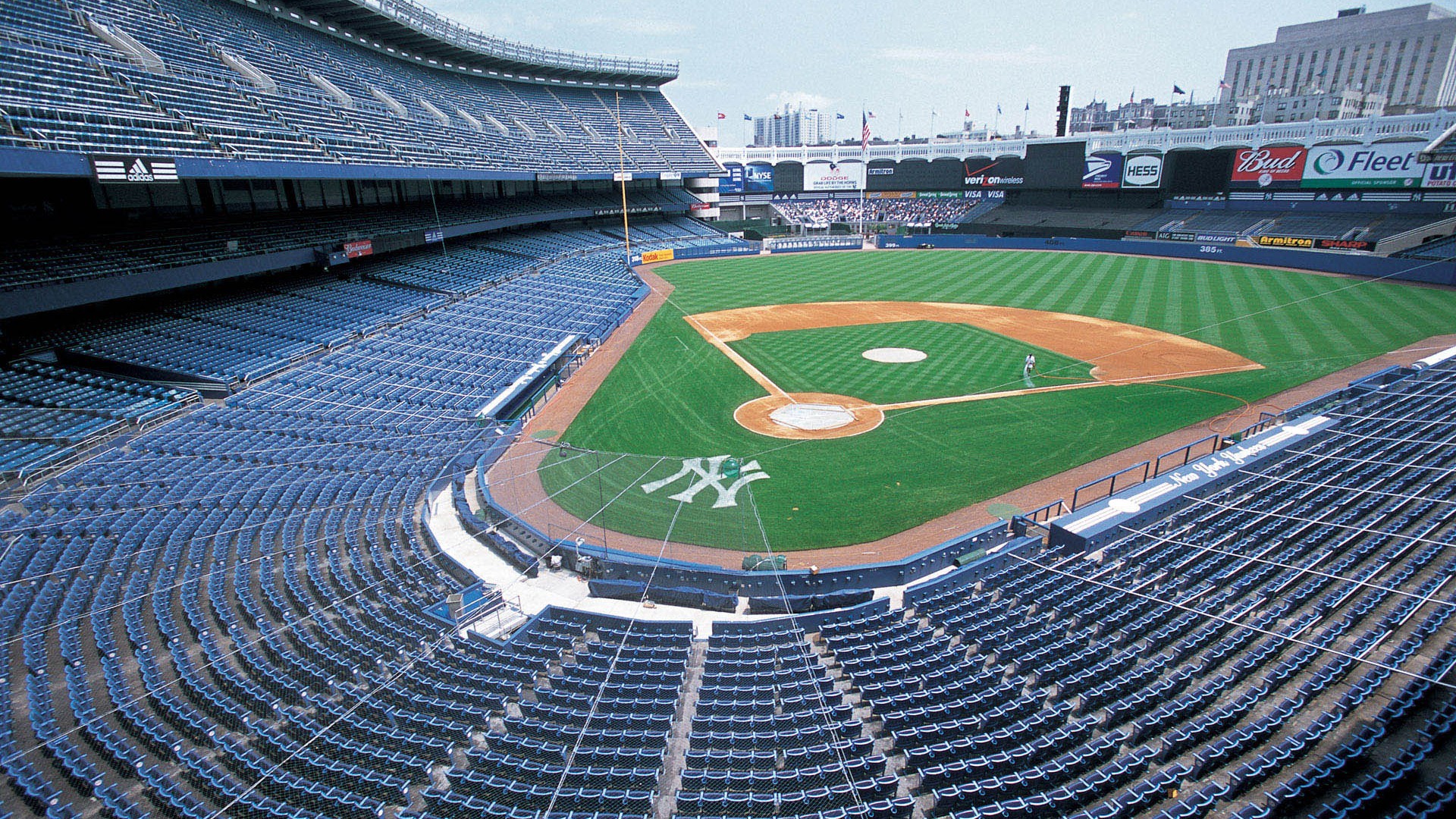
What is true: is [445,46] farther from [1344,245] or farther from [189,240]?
[1344,245]

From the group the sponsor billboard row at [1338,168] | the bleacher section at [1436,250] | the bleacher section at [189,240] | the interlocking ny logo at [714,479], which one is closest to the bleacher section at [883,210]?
the sponsor billboard row at [1338,168]

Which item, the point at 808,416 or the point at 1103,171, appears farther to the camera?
the point at 1103,171

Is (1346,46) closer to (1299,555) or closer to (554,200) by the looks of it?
(554,200)

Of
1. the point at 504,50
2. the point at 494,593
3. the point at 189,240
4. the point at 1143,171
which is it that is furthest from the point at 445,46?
the point at 1143,171

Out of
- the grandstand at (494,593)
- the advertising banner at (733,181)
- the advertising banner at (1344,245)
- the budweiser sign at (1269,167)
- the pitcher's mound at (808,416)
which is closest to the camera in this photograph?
the grandstand at (494,593)

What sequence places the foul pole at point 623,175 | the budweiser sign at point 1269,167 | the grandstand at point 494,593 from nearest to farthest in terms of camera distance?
1. the grandstand at point 494,593
2. the budweiser sign at point 1269,167
3. the foul pole at point 623,175

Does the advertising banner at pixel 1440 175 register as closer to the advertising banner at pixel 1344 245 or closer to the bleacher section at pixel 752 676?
the advertising banner at pixel 1344 245
